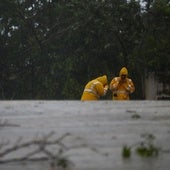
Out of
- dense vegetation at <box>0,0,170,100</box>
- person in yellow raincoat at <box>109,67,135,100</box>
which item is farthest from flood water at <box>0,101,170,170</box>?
dense vegetation at <box>0,0,170,100</box>

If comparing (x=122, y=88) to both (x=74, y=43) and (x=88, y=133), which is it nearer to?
(x=88, y=133)

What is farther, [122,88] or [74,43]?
[74,43]

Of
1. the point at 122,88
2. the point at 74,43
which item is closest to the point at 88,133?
the point at 122,88

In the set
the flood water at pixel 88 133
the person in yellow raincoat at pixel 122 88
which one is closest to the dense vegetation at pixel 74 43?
the person in yellow raincoat at pixel 122 88

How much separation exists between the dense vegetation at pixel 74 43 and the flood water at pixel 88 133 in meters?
16.4

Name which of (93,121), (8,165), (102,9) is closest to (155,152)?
(8,165)

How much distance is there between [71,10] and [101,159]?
23.5 m

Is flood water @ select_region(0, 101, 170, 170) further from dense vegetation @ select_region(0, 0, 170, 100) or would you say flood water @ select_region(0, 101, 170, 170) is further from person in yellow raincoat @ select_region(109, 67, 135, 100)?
dense vegetation @ select_region(0, 0, 170, 100)

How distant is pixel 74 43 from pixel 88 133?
2296cm

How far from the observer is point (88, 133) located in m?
3.81

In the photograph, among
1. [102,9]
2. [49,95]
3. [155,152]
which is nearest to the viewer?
[155,152]

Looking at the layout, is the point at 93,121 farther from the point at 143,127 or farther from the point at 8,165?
the point at 8,165

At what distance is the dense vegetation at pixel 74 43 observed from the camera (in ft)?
77.7

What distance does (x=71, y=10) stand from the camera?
26.3m
